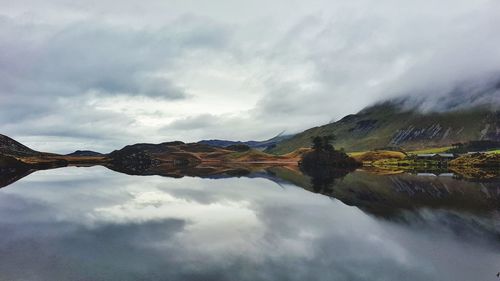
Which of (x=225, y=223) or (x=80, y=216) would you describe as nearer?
(x=225, y=223)

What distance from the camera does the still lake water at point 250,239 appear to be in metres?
23.4

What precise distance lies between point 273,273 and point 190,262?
561 cm

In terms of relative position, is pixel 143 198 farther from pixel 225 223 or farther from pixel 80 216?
pixel 225 223

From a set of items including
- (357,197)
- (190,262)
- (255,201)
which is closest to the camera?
(190,262)

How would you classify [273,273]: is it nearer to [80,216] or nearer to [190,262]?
[190,262]

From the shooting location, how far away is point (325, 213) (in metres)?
45.6

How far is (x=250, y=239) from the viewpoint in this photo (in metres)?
32.1

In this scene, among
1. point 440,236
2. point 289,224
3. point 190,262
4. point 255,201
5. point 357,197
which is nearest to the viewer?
point 190,262

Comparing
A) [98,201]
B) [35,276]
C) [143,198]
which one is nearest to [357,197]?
[143,198]

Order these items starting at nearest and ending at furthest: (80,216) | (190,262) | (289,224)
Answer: (190,262)
(289,224)
(80,216)

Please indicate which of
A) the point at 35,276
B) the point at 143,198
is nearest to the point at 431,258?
the point at 35,276

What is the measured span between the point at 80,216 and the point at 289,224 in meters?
22.6

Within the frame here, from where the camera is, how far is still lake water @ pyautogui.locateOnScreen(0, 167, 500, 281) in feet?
76.8

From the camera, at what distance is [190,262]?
25.3 meters
